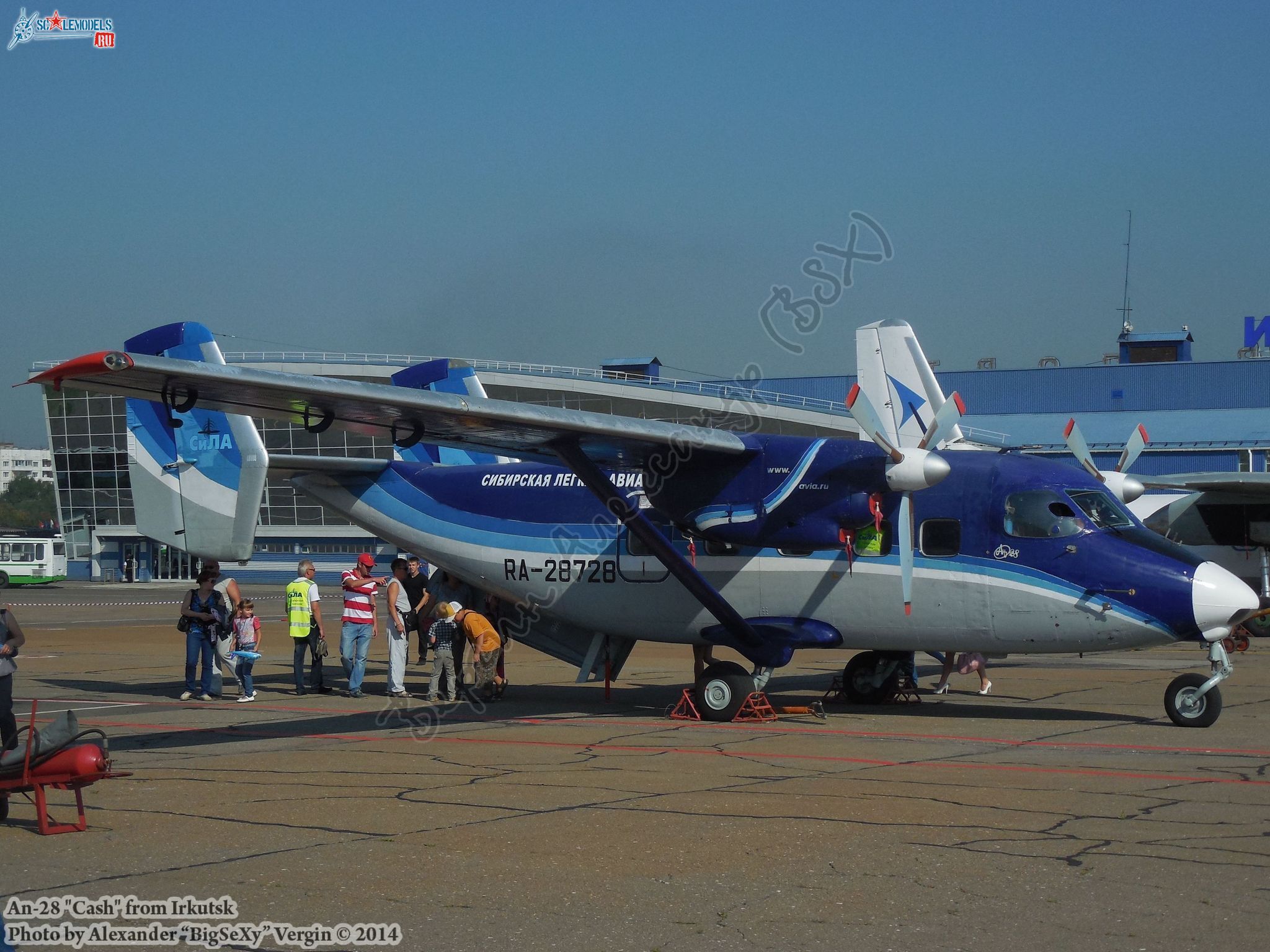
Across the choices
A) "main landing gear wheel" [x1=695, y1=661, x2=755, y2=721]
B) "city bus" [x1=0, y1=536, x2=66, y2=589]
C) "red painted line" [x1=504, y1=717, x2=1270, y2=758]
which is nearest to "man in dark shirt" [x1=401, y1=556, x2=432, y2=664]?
"red painted line" [x1=504, y1=717, x2=1270, y2=758]

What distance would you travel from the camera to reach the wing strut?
46.0 ft

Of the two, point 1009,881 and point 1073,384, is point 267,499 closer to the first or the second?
point 1073,384

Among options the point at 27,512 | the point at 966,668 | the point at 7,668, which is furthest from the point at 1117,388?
the point at 27,512

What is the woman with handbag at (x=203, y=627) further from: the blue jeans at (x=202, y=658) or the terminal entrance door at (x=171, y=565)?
the terminal entrance door at (x=171, y=565)

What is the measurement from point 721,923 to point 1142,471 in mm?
50207

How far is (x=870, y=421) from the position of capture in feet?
42.8

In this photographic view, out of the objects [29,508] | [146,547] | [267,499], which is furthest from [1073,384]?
[29,508]

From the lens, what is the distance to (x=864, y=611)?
14023 mm

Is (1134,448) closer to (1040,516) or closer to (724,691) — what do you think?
(1040,516)

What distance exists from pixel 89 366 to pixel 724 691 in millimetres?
7595

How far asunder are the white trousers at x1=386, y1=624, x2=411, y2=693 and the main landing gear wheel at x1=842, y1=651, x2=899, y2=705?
6001mm

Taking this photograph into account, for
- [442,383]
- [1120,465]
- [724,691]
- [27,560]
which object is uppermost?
[442,383]

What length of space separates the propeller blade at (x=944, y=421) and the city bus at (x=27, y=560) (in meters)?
58.1

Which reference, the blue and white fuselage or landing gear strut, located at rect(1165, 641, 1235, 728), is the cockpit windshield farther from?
landing gear strut, located at rect(1165, 641, 1235, 728)
